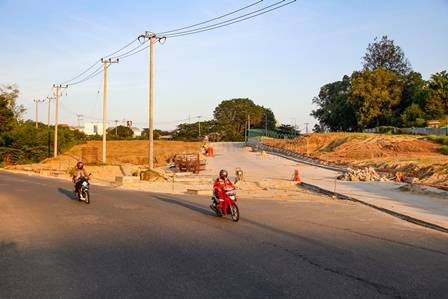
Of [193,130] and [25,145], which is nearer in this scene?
[25,145]

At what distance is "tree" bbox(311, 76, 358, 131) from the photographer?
8523cm

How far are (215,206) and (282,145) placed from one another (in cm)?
5415

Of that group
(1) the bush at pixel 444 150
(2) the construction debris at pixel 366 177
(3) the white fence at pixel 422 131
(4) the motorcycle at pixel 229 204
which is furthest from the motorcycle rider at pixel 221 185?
(3) the white fence at pixel 422 131

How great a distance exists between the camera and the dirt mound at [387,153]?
2881 cm

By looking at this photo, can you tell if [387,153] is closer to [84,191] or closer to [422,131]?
[422,131]

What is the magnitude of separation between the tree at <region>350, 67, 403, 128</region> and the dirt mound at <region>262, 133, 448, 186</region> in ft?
44.3

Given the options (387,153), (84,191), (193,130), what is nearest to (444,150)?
(387,153)

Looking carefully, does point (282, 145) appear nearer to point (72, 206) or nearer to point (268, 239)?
point (72, 206)

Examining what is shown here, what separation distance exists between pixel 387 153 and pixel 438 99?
25250 millimetres

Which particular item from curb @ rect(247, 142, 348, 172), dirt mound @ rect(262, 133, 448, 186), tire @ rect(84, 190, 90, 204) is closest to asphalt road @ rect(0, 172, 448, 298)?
tire @ rect(84, 190, 90, 204)

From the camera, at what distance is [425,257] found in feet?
31.4

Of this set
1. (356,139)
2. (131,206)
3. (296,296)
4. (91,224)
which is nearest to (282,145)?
(356,139)

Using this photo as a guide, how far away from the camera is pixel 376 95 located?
73812 mm

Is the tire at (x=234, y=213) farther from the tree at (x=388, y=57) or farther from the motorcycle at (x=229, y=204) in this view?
the tree at (x=388, y=57)
